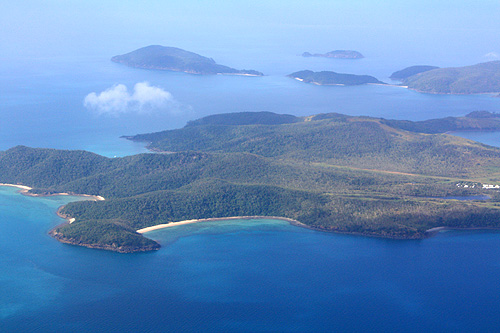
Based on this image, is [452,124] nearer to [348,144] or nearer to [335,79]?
[348,144]

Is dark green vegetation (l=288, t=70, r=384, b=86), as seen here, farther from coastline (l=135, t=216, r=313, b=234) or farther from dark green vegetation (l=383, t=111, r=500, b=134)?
coastline (l=135, t=216, r=313, b=234)

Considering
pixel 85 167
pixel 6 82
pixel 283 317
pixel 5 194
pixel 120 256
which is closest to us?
pixel 283 317

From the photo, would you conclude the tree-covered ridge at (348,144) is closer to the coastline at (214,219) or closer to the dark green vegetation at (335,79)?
the coastline at (214,219)

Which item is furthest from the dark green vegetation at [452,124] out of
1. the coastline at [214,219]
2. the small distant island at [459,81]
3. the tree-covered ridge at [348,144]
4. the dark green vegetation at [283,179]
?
the coastline at [214,219]

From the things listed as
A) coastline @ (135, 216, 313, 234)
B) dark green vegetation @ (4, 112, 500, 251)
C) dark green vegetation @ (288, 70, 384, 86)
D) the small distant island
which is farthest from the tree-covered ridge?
dark green vegetation @ (288, 70, 384, 86)

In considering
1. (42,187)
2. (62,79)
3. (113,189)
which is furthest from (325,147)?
(62,79)

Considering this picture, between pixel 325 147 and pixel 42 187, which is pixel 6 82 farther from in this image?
pixel 325 147
